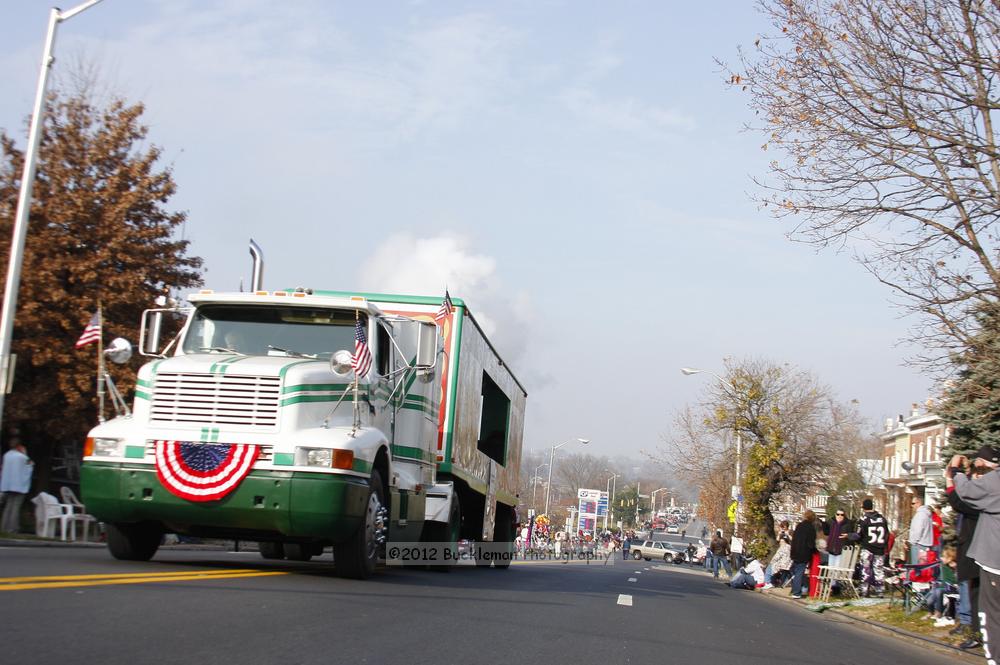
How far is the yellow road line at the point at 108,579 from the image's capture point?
757 cm

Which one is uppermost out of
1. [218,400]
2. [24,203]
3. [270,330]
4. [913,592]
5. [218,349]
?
[24,203]

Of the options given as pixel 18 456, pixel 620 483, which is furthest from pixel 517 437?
pixel 620 483

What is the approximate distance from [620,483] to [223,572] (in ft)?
578

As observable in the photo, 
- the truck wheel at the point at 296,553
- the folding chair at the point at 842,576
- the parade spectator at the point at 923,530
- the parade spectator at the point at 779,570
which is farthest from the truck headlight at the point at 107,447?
the parade spectator at the point at 779,570

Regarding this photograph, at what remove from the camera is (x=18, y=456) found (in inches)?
667

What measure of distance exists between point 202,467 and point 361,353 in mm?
2005

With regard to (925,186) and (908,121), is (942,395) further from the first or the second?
(908,121)

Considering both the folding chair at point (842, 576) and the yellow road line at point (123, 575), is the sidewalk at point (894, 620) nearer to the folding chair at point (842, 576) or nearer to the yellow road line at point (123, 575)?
the folding chair at point (842, 576)

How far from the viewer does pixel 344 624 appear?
7.14 metres

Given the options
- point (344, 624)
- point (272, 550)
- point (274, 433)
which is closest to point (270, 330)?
point (274, 433)

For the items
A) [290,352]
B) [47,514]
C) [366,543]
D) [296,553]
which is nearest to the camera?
[366,543]

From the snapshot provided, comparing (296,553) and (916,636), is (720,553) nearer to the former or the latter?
(296,553)

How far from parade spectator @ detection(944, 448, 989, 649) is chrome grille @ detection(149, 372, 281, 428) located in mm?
6761

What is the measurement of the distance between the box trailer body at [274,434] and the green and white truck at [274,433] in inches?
0.5
